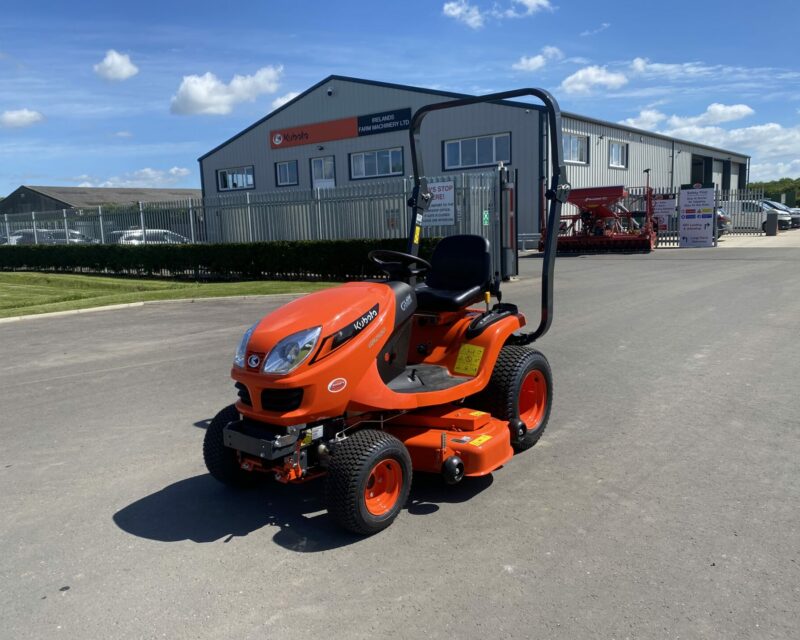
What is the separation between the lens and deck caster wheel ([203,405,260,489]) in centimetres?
389

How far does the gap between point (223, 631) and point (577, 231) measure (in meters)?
23.2

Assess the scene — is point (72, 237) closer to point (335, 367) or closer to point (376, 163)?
point (376, 163)

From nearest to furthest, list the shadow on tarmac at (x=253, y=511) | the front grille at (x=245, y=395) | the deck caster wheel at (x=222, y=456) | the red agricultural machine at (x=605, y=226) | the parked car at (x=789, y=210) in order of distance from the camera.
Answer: the shadow on tarmac at (x=253, y=511) < the front grille at (x=245, y=395) < the deck caster wheel at (x=222, y=456) < the red agricultural machine at (x=605, y=226) < the parked car at (x=789, y=210)

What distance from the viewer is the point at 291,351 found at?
3.37 meters

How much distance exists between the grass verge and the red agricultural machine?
429 inches

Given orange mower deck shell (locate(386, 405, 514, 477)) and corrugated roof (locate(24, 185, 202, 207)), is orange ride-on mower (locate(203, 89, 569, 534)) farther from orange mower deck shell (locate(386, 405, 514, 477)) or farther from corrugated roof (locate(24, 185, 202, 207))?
corrugated roof (locate(24, 185, 202, 207))

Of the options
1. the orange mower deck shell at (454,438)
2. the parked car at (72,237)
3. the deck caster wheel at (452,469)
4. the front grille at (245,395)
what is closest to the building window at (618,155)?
the parked car at (72,237)

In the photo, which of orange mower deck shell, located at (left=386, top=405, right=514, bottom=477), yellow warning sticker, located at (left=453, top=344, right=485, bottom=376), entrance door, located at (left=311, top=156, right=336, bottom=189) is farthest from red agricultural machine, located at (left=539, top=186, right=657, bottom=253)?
orange mower deck shell, located at (left=386, top=405, right=514, bottom=477)

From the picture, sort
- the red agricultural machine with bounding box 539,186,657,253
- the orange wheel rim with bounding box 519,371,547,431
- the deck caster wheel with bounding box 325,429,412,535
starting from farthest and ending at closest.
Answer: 1. the red agricultural machine with bounding box 539,186,657,253
2. the orange wheel rim with bounding box 519,371,547,431
3. the deck caster wheel with bounding box 325,429,412,535

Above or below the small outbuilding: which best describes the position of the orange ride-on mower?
below

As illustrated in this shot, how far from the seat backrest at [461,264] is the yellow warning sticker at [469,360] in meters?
0.48

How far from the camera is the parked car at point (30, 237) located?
2670 cm


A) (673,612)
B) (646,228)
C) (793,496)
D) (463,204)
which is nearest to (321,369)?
(673,612)

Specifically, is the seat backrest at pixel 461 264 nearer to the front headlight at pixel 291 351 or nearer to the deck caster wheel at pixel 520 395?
the deck caster wheel at pixel 520 395
